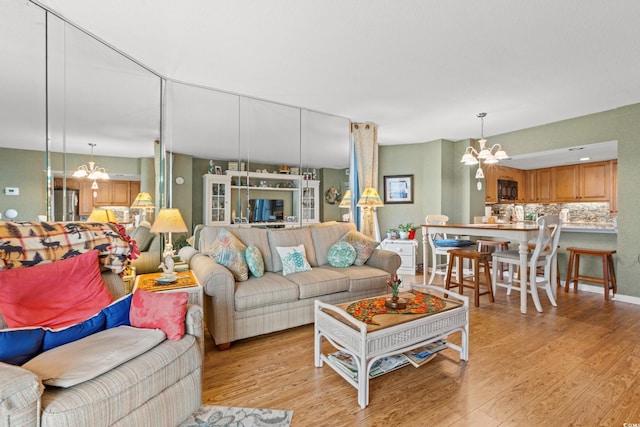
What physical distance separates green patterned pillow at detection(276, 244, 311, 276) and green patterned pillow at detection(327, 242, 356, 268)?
33 centimetres

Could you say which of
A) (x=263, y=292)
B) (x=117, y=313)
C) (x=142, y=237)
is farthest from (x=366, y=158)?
(x=117, y=313)

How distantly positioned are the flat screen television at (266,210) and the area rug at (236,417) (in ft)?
8.13

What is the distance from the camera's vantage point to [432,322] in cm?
197

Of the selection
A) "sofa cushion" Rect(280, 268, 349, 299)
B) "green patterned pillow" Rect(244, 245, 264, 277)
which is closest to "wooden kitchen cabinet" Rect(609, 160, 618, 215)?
"sofa cushion" Rect(280, 268, 349, 299)

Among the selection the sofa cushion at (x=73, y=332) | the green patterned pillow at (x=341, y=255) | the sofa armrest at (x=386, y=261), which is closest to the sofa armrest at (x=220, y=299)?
the sofa cushion at (x=73, y=332)

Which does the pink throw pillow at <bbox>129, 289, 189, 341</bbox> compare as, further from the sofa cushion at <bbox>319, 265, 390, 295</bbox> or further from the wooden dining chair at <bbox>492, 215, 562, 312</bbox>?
the wooden dining chair at <bbox>492, 215, 562, 312</bbox>

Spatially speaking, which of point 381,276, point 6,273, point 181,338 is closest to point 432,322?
point 381,276

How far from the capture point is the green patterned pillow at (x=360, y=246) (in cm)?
338

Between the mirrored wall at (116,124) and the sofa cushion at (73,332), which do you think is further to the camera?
the mirrored wall at (116,124)

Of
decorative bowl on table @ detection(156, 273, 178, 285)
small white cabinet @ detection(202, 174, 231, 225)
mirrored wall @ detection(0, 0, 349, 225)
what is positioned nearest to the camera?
mirrored wall @ detection(0, 0, 349, 225)

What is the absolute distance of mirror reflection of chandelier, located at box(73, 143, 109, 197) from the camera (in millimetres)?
2516

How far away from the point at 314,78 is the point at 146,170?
1.99 m

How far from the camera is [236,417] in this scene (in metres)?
1.62

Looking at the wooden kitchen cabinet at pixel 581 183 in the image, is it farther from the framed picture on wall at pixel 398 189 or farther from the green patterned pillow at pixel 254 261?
the green patterned pillow at pixel 254 261
